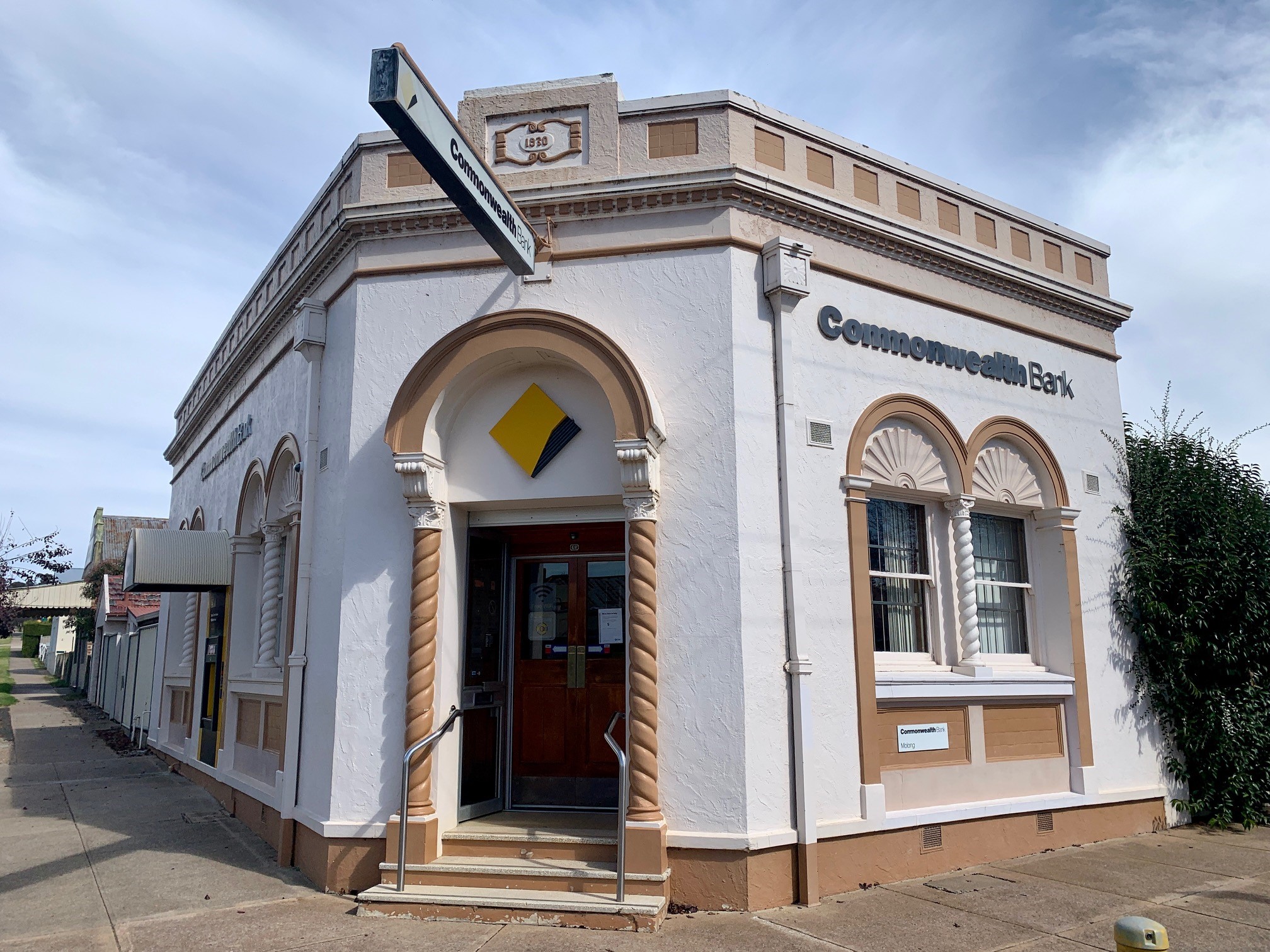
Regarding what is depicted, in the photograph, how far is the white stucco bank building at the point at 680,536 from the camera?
6.74m

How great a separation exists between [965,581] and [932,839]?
89.7 inches

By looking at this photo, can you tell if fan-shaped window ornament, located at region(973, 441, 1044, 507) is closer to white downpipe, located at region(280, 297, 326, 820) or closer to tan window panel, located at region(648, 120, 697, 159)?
tan window panel, located at region(648, 120, 697, 159)

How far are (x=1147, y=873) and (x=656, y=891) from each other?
416 cm

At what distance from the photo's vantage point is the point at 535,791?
8.19 m

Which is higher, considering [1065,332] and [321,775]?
[1065,332]

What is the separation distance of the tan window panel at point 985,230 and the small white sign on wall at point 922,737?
4.81 m

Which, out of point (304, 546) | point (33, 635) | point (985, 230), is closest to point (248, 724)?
point (304, 546)

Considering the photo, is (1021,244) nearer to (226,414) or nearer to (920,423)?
(920,423)

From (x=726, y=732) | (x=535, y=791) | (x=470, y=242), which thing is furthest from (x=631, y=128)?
(x=535, y=791)

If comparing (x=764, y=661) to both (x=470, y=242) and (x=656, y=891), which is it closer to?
(x=656, y=891)

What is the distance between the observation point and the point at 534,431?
750cm

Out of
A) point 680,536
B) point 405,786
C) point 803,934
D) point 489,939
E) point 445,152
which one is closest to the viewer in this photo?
point 445,152

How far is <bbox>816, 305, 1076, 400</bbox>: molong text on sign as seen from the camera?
7.79 meters

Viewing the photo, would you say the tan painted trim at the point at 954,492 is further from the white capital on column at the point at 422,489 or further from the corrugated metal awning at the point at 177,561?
the corrugated metal awning at the point at 177,561
